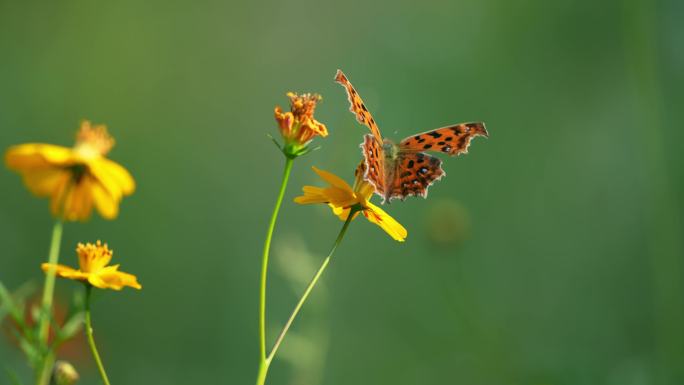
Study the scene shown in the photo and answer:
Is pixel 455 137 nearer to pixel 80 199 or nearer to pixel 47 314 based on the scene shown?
pixel 80 199

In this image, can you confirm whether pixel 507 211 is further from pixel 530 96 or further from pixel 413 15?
pixel 413 15

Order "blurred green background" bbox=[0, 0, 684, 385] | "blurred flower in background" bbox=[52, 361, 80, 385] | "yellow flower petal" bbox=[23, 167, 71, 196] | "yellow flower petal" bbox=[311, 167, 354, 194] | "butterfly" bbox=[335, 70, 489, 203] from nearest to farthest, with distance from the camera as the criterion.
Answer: "yellow flower petal" bbox=[23, 167, 71, 196] → "blurred flower in background" bbox=[52, 361, 80, 385] → "yellow flower petal" bbox=[311, 167, 354, 194] → "butterfly" bbox=[335, 70, 489, 203] → "blurred green background" bbox=[0, 0, 684, 385]

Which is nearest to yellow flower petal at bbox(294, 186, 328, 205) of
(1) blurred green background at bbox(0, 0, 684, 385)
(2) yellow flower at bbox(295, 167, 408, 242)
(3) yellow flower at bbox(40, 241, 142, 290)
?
(2) yellow flower at bbox(295, 167, 408, 242)

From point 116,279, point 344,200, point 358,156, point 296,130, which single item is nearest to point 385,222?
point 344,200

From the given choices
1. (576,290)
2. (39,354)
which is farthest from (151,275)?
(39,354)

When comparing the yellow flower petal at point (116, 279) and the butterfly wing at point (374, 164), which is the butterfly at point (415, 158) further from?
the yellow flower petal at point (116, 279)

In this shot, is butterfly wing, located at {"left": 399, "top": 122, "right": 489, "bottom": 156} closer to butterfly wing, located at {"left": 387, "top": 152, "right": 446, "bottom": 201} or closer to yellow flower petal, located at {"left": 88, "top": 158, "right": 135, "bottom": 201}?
butterfly wing, located at {"left": 387, "top": 152, "right": 446, "bottom": 201}
